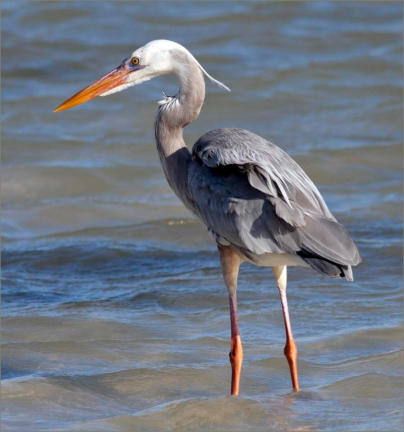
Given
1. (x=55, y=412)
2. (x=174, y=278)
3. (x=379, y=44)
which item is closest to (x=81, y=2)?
(x=379, y=44)

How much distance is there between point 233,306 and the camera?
5.85 m

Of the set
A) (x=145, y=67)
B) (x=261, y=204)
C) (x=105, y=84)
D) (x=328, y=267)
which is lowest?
(x=328, y=267)

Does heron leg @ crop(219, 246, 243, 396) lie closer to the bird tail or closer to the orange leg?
the orange leg

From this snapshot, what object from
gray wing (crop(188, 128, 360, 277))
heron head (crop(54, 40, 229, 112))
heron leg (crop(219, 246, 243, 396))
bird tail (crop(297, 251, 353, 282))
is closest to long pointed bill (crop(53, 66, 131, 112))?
heron head (crop(54, 40, 229, 112))

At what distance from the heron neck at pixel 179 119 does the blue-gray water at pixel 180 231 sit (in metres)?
1.17

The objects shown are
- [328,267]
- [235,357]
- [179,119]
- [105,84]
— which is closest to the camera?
[328,267]

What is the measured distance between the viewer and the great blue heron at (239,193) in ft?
17.6

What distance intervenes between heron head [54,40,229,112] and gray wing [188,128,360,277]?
55 centimetres

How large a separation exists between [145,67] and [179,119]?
384 millimetres

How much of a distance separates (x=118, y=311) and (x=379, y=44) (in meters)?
9.16

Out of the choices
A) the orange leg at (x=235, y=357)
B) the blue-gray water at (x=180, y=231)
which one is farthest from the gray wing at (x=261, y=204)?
the blue-gray water at (x=180, y=231)

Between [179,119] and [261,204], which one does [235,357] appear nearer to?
[261,204]

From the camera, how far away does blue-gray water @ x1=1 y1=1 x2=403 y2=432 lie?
5.70 m

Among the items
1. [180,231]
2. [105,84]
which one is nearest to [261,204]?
[105,84]
